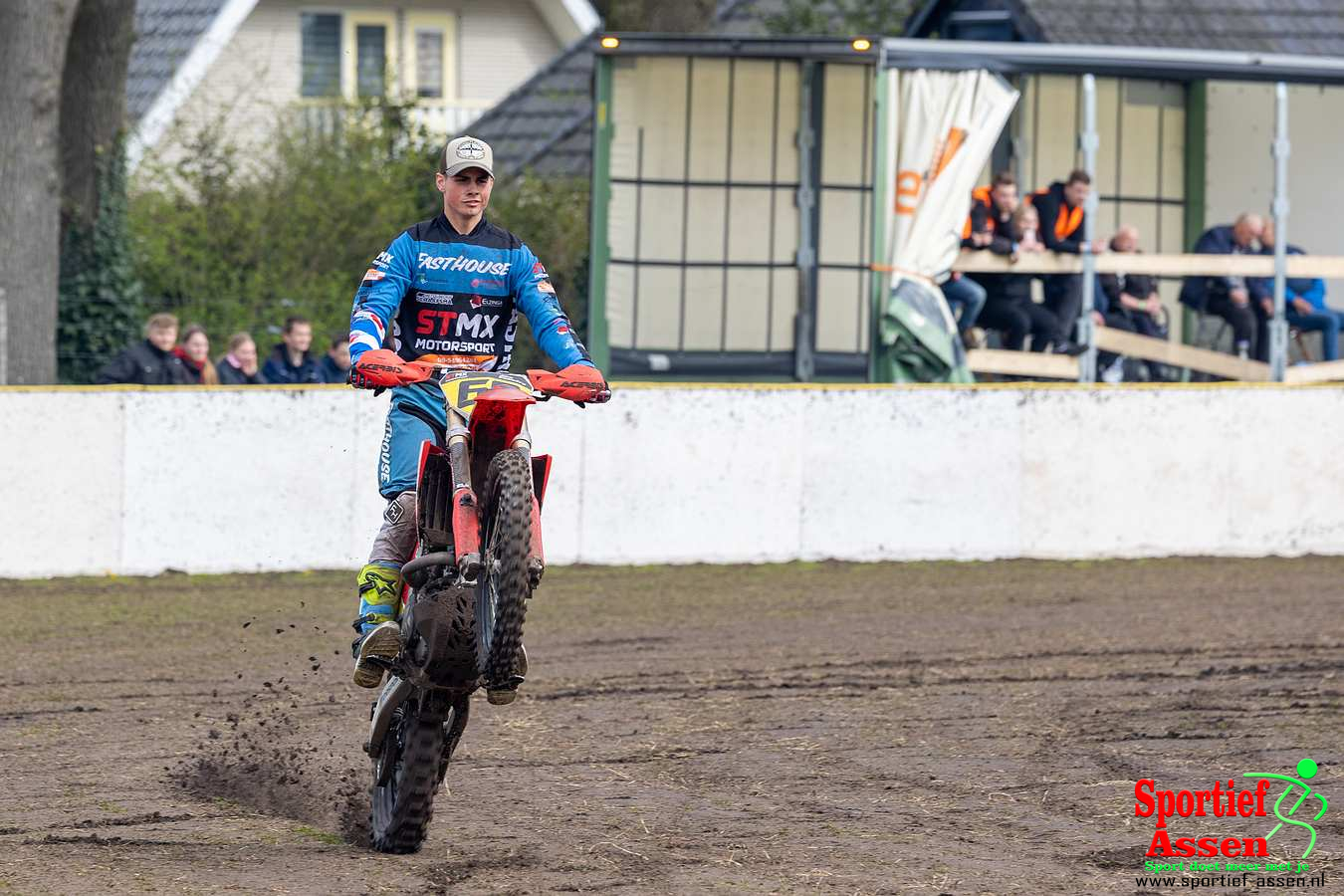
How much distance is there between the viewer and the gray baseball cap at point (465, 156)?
6.87 metres

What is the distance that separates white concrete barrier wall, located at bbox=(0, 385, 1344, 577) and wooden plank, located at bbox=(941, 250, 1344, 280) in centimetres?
160

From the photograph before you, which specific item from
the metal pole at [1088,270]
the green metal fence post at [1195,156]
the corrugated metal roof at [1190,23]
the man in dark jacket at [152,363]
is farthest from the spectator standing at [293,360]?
the green metal fence post at [1195,156]

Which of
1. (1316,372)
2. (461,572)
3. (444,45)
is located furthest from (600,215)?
(444,45)

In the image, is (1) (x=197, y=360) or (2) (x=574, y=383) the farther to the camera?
(1) (x=197, y=360)

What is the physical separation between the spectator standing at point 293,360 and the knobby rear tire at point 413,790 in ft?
27.2

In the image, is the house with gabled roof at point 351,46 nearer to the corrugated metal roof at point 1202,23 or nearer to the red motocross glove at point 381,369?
the corrugated metal roof at point 1202,23

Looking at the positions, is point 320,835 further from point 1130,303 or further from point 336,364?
point 1130,303

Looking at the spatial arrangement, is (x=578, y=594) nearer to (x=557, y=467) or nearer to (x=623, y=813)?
(x=557, y=467)

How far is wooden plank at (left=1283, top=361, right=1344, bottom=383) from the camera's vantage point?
56.3 ft

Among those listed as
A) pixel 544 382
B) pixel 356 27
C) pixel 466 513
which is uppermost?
pixel 356 27

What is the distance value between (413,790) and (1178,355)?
37.8 ft

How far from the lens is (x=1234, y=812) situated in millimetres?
7168

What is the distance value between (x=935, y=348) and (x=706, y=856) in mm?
9689

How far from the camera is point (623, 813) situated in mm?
7246
